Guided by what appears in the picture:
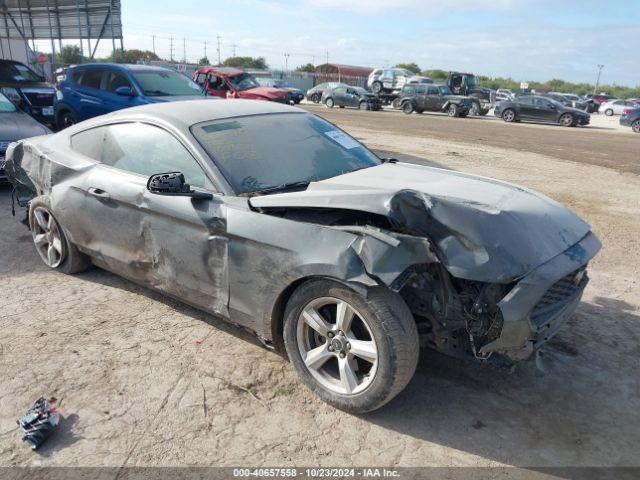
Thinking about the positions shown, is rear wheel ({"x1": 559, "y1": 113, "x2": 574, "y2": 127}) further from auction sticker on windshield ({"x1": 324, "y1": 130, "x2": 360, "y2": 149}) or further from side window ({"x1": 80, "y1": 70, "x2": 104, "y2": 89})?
auction sticker on windshield ({"x1": 324, "y1": 130, "x2": 360, "y2": 149})

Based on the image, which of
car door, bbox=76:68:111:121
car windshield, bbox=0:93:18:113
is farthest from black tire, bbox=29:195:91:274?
car door, bbox=76:68:111:121

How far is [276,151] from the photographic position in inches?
143

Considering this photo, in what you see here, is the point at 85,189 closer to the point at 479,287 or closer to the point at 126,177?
the point at 126,177

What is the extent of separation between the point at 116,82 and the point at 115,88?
121 millimetres

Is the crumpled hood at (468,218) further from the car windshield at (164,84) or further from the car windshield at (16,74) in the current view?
the car windshield at (16,74)

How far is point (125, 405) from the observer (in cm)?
291

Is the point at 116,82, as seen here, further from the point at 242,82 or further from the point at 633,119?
the point at 633,119

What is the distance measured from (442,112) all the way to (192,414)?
2790 cm

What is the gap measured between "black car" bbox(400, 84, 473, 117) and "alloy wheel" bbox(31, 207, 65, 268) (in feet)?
84.1

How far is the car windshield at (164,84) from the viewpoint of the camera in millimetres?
9688

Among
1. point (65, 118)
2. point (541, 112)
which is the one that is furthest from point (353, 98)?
point (65, 118)

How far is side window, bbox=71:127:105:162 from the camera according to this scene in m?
4.22

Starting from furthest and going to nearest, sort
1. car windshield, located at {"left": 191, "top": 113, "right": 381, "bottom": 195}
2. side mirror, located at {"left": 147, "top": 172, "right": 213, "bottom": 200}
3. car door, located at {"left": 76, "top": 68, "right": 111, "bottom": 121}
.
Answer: car door, located at {"left": 76, "top": 68, "right": 111, "bottom": 121} < car windshield, located at {"left": 191, "top": 113, "right": 381, "bottom": 195} < side mirror, located at {"left": 147, "top": 172, "right": 213, "bottom": 200}

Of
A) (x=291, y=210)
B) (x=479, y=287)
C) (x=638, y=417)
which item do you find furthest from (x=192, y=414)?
(x=638, y=417)
